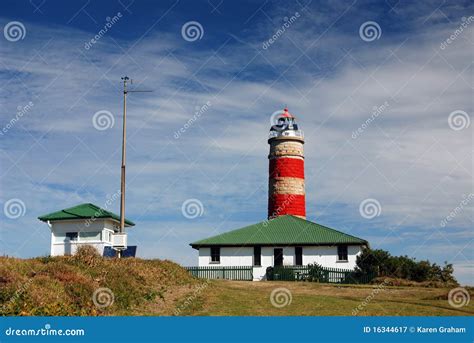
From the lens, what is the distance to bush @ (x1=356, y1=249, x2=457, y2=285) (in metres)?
39.1

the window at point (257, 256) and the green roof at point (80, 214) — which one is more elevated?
the green roof at point (80, 214)

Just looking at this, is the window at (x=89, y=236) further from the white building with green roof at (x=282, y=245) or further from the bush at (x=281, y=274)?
the bush at (x=281, y=274)

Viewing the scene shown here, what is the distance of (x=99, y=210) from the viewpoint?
42.8m

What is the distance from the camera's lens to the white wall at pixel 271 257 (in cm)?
4138

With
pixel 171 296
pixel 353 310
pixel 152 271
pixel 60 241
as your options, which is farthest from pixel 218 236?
pixel 353 310

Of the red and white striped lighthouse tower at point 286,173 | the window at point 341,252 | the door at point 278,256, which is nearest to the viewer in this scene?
the window at point 341,252

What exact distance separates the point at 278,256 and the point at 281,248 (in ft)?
2.01

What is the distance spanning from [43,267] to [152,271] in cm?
570

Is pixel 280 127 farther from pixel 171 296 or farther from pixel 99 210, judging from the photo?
pixel 171 296

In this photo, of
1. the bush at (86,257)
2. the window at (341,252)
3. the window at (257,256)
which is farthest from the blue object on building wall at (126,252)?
the window at (341,252)

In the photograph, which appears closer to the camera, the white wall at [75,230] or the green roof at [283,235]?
the white wall at [75,230]

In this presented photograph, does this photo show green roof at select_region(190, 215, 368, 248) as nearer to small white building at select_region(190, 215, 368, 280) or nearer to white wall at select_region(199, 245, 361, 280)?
small white building at select_region(190, 215, 368, 280)

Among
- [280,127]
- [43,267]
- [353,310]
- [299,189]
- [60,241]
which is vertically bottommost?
[353,310]

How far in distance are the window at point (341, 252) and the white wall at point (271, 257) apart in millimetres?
207
